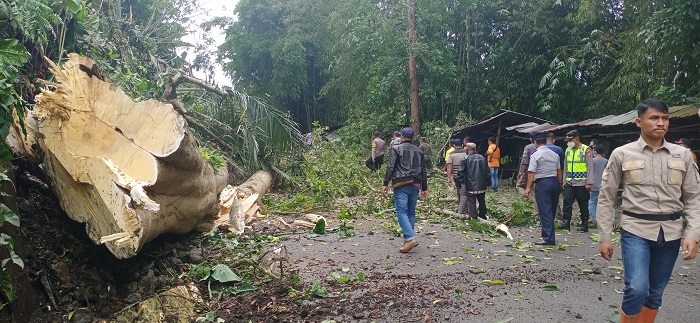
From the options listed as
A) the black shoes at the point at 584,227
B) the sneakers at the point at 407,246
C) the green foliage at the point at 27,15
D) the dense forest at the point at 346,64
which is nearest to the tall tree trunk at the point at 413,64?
the dense forest at the point at 346,64

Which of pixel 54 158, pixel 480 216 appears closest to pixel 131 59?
pixel 54 158

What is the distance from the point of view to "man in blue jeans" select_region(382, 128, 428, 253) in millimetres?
6047

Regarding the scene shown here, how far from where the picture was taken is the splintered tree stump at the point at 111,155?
3799 mm

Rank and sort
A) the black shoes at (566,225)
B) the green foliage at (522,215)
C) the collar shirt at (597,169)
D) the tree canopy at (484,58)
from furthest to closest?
the tree canopy at (484,58) < the green foliage at (522,215) < the collar shirt at (597,169) < the black shoes at (566,225)

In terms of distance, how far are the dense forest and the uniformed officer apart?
3340 millimetres

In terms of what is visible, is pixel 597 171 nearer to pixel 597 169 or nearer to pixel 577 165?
pixel 597 169

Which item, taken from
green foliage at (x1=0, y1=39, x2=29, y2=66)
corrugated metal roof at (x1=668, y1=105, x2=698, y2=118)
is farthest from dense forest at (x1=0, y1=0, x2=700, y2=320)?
corrugated metal roof at (x1=668, y1=105, x2=698, y2=118)

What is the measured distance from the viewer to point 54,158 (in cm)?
410

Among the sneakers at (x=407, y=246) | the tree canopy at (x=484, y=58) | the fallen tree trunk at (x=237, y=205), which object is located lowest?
the sneakers at (x=407, y=246)

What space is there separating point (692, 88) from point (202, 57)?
27.4 meters

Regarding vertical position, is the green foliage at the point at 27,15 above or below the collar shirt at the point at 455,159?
above

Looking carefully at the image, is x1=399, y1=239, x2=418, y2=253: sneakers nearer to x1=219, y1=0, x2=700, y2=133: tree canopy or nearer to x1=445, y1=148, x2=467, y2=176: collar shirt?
x1=445, y1=148, x2=467, y2=176: collar shirt

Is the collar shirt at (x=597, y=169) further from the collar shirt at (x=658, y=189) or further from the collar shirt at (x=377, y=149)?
the collar shirt at (x=377, y=149)

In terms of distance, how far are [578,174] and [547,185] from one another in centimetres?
141
